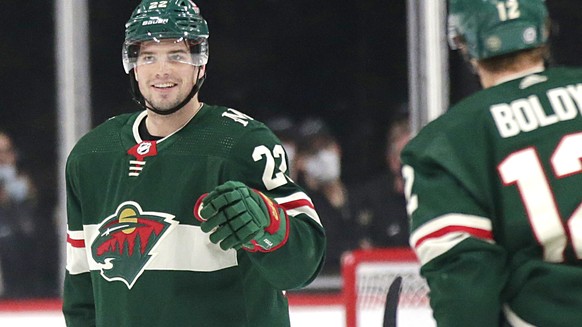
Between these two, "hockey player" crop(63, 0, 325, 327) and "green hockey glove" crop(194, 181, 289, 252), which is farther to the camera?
"hockey player" crop(63, 0, 325, 327)

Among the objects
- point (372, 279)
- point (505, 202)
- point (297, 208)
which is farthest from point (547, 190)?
point (372, 279)

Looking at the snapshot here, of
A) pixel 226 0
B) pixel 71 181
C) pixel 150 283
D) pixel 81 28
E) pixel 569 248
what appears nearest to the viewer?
pixel 569 248

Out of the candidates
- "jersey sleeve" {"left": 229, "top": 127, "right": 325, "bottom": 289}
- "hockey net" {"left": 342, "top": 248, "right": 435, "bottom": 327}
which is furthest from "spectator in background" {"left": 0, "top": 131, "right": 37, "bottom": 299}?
"jersey sleeve" {"left": 229, "top": 127, "right": 325, "bottom": 289}

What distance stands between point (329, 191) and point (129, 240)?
2.94 m

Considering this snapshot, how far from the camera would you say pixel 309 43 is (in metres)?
5.46

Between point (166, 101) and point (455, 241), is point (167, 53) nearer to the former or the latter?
point (166, 101)

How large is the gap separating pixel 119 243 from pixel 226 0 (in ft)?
10.3

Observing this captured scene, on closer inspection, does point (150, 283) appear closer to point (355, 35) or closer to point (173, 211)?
point (173, 211)

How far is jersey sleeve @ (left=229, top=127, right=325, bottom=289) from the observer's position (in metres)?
2.00

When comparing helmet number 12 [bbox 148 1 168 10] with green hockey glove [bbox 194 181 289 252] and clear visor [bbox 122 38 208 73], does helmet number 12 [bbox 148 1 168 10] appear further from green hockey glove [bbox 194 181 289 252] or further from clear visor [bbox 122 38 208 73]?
green hockey glove [bbox 194 181 289 252]

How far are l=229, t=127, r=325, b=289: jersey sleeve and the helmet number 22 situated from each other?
50 cm

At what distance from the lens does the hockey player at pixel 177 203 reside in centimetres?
208

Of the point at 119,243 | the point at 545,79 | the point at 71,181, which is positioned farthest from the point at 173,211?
the point at 545,79

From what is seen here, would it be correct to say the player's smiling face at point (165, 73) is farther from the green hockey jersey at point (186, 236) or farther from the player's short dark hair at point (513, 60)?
the player's short dark hair at point (513, 60)
